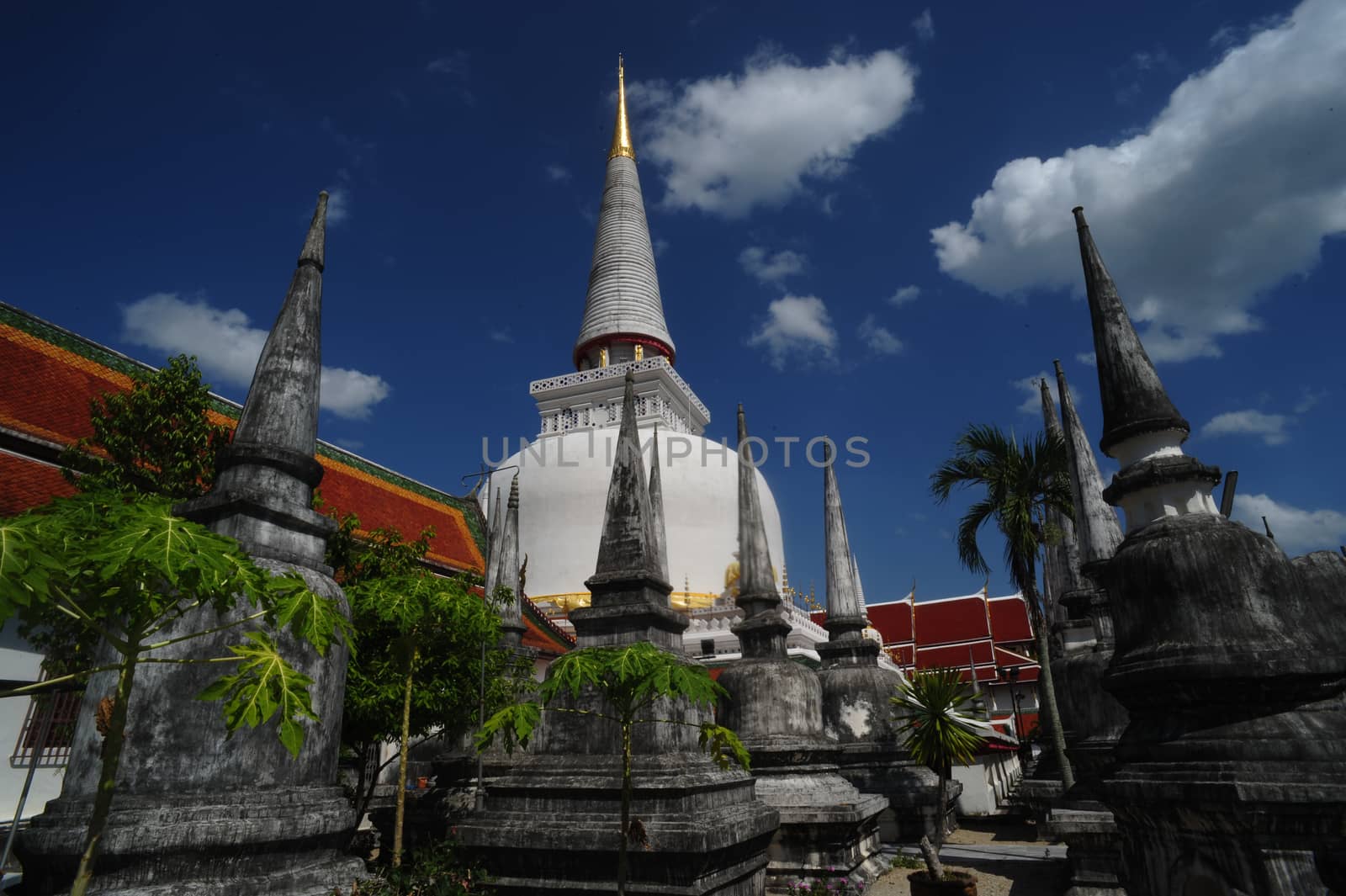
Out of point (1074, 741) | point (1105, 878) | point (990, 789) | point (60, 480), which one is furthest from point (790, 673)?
point (60, 480)

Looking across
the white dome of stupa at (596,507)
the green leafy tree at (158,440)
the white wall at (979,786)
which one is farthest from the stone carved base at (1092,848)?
the white dome of stupa at (596,507)

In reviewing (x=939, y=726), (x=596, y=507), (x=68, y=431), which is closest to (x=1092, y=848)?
(x=939, y=726)

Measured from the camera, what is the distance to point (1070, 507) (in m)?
11.7

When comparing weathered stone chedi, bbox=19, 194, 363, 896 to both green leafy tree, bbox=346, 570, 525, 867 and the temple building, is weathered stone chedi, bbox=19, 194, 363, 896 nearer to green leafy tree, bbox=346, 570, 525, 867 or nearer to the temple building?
green leafy tree, bbox=346, 570, 525, 867

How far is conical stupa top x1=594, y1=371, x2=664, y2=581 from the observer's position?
7062 millimetres

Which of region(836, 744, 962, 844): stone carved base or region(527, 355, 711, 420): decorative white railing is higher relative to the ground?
region(527, 355, 711, 420): decorative white railing

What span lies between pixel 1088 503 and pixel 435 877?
6717 millimetres

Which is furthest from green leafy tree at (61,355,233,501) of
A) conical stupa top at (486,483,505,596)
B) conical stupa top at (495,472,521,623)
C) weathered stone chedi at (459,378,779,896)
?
weathered stone chedi at (459,378,779,896)

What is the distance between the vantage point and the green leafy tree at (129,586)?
7.97ft

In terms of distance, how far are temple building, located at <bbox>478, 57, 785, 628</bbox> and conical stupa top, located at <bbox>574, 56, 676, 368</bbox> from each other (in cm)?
6

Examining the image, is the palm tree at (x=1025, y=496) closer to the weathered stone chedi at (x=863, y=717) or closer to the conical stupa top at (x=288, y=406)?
the weathered stone chedi at (x=863, y=717)

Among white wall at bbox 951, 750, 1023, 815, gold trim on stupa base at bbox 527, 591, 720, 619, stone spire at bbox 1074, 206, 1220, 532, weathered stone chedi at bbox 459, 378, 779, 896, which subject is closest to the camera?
stone spire at bbox 1074, 206, 1220, 532

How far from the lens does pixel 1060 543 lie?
38.5ft

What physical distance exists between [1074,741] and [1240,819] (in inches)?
185
